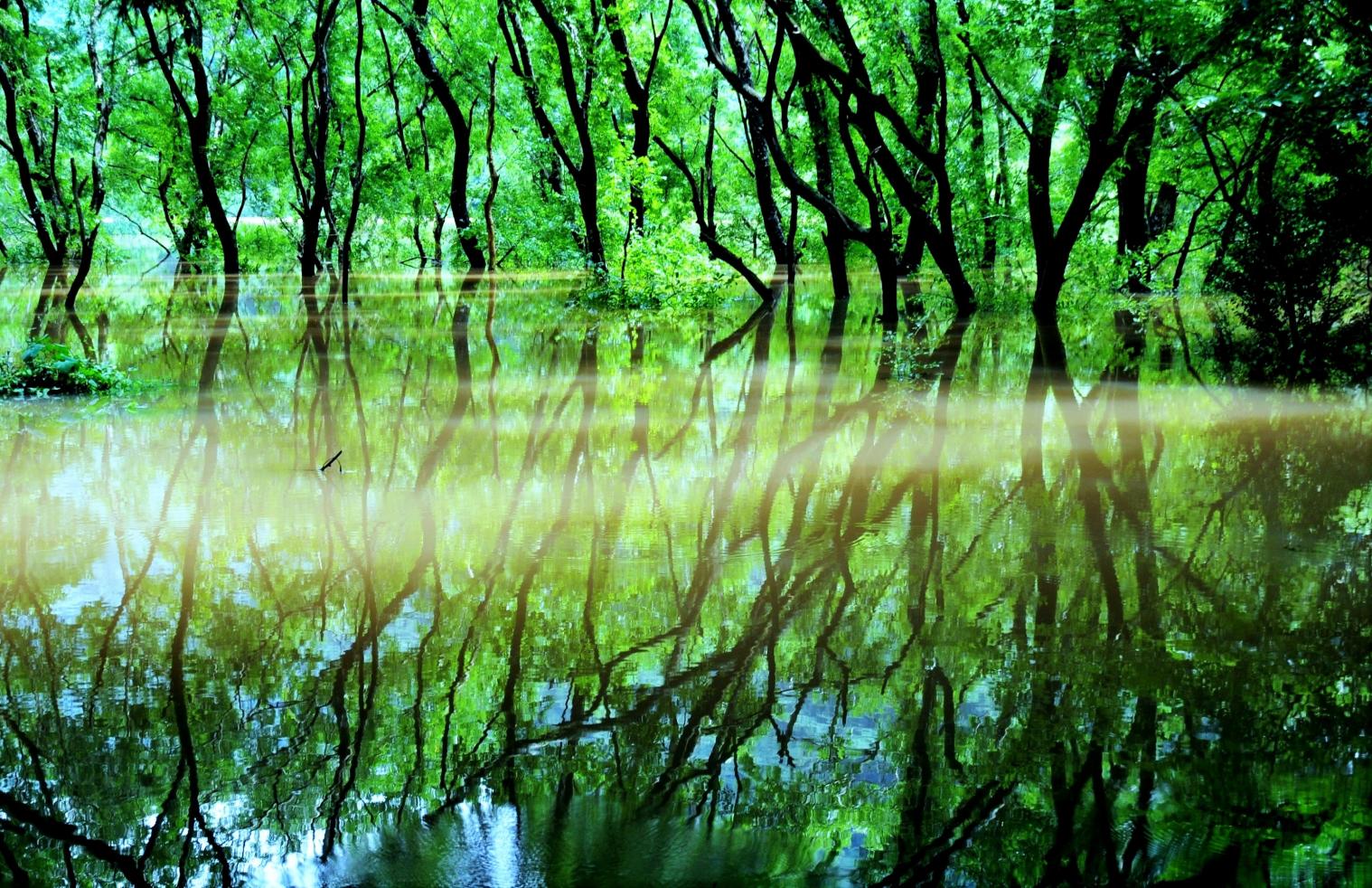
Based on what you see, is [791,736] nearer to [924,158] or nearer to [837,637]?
[837,637]

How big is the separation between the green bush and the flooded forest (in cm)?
5

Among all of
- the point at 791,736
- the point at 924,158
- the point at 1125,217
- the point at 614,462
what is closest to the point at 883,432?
the point at 614,462

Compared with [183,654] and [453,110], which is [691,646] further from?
[453,110]

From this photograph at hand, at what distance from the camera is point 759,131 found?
19.6 meters

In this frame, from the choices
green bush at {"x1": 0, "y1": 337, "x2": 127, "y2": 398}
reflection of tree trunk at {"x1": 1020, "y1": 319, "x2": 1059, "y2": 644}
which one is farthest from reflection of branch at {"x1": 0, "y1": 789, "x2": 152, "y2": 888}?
green bush at {"x1": 0, "y1": 337, "x2": 127, "y2": 398}

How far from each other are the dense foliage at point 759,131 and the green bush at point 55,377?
7.59 metres

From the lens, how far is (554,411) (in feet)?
33.6

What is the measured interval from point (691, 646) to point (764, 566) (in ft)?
3.63

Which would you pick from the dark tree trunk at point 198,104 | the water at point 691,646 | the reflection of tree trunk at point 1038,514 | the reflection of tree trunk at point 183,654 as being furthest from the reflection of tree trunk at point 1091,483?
the dark tree trunk at point 198,104

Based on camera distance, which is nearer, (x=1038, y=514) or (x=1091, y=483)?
(x=1038, y=514)

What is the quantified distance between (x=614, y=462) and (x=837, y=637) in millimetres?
3662

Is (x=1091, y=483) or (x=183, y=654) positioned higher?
(x=1091, y=483)

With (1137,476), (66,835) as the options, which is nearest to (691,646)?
(66,835)

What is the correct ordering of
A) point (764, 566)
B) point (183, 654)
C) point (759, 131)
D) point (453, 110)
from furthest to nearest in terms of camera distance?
point (453, 110)
point (759, 131)
point (764, 566)
point (183, 654)
